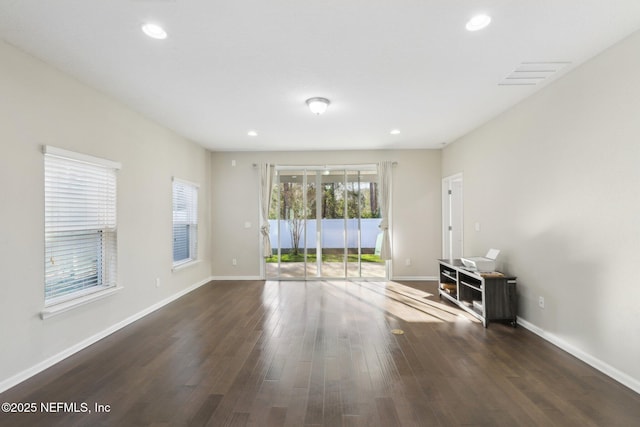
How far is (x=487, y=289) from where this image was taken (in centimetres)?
376

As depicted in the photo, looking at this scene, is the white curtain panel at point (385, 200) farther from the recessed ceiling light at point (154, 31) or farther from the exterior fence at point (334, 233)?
the recessed ceiling light at point (154, 31)

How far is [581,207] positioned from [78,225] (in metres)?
5.05

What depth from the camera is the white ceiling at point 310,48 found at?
6.91ft

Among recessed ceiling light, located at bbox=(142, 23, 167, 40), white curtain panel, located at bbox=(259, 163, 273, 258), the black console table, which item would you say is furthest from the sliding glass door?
recessed ceiling light, located at bbox=(142, 23, 167, 40)

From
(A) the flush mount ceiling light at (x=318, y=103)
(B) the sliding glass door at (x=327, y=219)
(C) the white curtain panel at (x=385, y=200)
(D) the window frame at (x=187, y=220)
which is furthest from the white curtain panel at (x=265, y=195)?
(A) the flush mount ceiling light at (x=318, y=103)

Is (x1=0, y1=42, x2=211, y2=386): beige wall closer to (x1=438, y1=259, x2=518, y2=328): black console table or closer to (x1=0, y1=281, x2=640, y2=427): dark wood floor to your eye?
(x1=0, y1=281, x2=640, y2=427): dark wood floor

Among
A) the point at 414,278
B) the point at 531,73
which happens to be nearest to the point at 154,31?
the point at 531,73

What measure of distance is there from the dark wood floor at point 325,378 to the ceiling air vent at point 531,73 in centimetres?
280

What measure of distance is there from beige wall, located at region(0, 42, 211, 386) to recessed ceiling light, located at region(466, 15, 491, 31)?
12.1 ft

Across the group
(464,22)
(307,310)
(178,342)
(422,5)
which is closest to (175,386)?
(178,342)

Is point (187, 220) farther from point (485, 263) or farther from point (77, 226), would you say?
point (485, 263)

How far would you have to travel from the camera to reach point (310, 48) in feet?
8.47

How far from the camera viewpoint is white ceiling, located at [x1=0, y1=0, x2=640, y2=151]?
2.11 meters

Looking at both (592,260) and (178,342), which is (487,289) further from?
(178,342)
